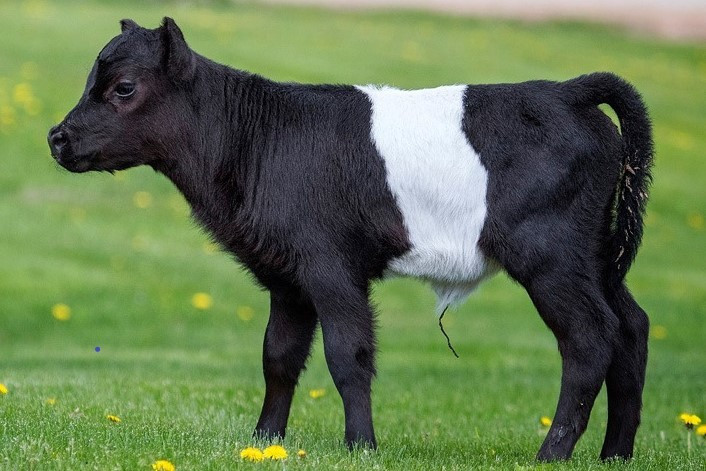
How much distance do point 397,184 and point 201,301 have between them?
9725 mm

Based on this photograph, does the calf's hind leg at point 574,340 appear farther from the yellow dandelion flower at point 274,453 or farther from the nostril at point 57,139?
the nostril at point 57,139

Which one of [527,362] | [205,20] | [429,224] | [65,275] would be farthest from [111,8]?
[429,224]

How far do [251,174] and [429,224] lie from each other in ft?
3.57

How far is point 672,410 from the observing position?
34.4ft

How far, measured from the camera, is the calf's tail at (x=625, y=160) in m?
6.65

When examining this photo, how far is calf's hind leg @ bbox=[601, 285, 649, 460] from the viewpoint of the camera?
22.4ft

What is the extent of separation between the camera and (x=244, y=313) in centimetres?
1582

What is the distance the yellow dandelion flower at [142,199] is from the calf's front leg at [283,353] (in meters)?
13.1

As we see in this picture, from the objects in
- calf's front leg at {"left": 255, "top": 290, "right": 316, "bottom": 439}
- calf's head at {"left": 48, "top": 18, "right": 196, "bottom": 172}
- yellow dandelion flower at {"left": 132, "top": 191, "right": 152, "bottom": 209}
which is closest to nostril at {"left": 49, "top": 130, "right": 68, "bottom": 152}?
calf's head at {"left": 48, "top": 18, "right": 196, "bottom": 172}

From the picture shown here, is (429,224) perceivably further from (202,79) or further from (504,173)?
(202,79)

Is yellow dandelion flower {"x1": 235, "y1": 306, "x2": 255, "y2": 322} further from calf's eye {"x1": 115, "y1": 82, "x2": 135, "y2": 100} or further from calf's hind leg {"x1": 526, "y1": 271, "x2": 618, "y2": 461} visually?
calf's hind leg {"x1": 526, "y1": 271, "x2": 618, "y2": 461}

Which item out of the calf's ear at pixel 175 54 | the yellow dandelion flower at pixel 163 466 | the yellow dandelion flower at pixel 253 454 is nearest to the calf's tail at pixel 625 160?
the calf's ear at pixel 175 54

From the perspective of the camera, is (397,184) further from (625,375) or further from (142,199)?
(142,199)

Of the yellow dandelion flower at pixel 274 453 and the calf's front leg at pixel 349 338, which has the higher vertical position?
the calf's front leg at pixel 349 338
